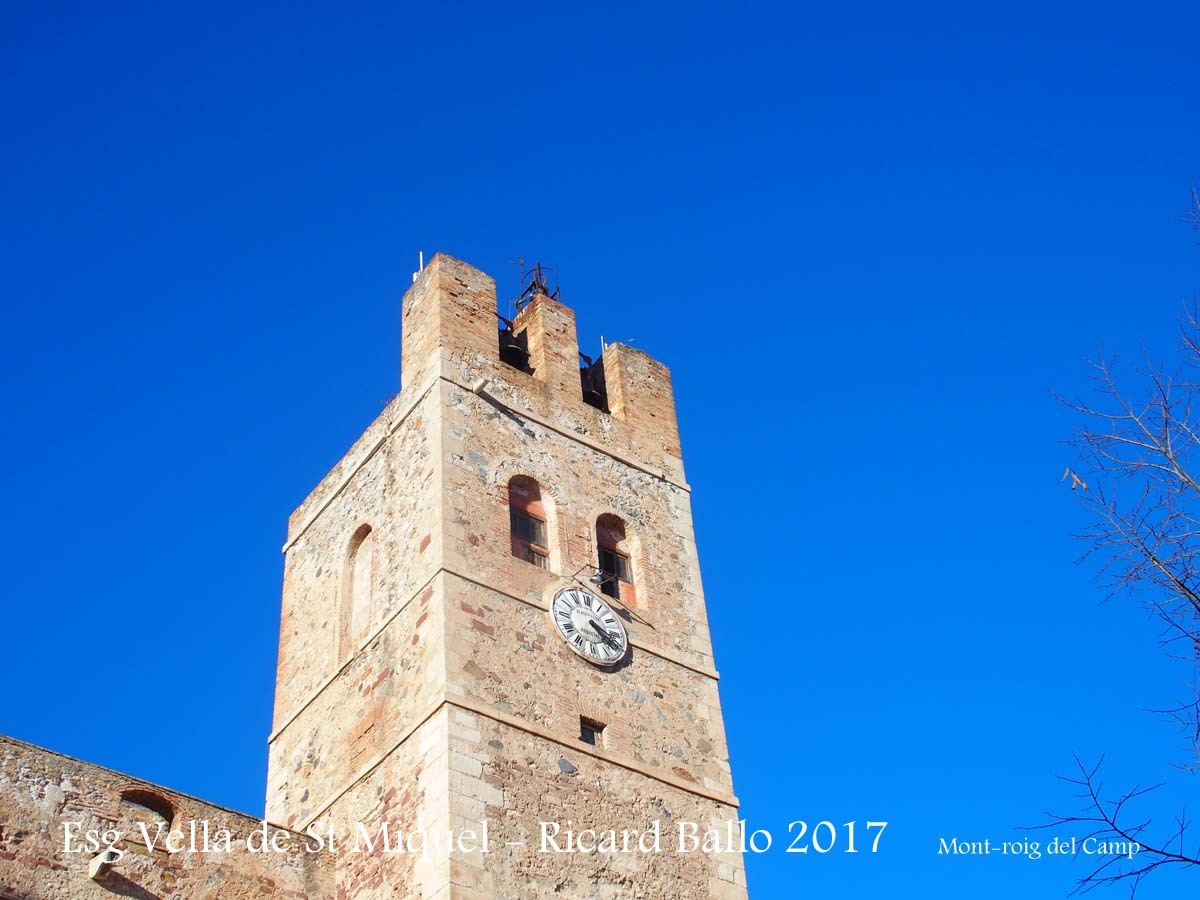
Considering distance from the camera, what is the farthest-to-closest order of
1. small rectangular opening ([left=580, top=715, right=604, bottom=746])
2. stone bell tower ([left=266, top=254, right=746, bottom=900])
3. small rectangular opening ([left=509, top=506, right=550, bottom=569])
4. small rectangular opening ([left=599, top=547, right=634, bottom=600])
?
small rectangular opening ([left=599, top=547, right=634, bottom=600]) < small rectangular opening ([left=509, top=506, right=550, bottom=569]) < small rectangular opening ([left=580, top=715, right=604, bottom=746]) < stone bell tower ([left=266, top=254, right=746, bottom=900])

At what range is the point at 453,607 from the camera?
A: 18172 millimetres

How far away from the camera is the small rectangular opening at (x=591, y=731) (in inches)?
722

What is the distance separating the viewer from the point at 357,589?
2083 centimetres

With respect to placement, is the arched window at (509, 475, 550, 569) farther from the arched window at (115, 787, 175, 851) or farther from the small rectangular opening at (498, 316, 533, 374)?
the arched window at (115, 787, 175, 851)

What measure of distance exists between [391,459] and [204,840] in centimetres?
623

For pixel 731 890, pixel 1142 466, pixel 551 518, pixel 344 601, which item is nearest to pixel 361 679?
pixel 344 601

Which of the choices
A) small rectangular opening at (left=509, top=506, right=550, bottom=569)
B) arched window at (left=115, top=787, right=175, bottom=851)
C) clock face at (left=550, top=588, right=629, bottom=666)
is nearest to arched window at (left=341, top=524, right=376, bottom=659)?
small rectangular opening at (left=509, top=506, right=550, bottom=569)

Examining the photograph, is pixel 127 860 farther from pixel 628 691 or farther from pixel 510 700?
pixel 628 691

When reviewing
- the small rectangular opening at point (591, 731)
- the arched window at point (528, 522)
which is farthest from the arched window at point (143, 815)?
the arched window at point (528, 522)

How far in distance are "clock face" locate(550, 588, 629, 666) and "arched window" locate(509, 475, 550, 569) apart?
0.67 meters

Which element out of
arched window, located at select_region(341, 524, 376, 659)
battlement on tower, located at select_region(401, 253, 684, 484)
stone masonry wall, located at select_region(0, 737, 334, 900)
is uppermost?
battlement on tower, located at select_region(401, 253, 684, 484)

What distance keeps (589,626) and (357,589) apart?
3.43m

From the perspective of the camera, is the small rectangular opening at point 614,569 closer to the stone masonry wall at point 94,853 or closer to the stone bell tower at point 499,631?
the stone bell tower at point 499,631

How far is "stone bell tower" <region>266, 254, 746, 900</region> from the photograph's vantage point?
17.0 metres
